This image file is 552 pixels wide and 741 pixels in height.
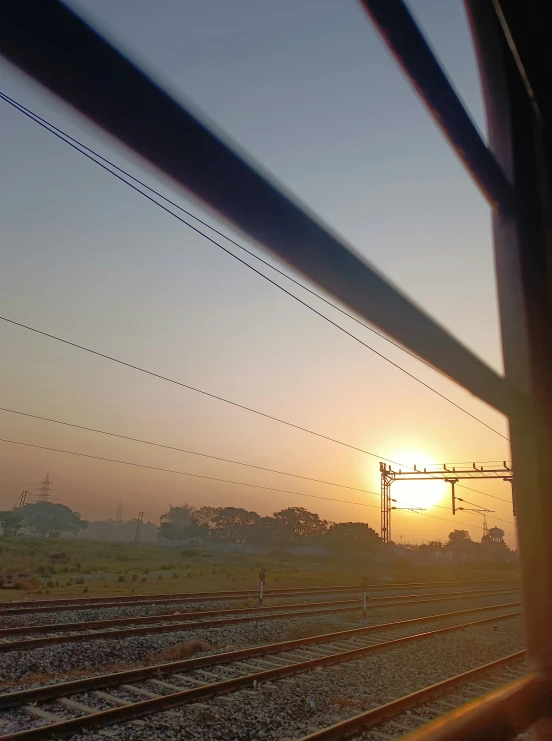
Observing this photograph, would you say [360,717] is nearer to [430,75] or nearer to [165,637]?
[165,637]

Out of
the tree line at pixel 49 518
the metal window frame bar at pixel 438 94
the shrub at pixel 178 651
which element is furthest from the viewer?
the tree line at pixel 49 518

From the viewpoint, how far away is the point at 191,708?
7.35 metres

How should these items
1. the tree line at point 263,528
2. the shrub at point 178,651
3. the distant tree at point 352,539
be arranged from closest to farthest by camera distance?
the shrub at point 178,651
the distant tree at point 352,539
the tree line at point 263,528

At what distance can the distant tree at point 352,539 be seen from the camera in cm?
8662

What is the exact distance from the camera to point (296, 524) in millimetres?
121562

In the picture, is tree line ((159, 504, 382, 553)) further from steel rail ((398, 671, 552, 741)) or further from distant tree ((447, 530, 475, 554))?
steel rail ((398, 671, 552, 741))

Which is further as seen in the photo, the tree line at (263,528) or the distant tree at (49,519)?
the distant tree at (49,519)

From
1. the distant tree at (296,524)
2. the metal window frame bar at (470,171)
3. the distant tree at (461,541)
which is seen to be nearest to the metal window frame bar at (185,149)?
the metal window frame bar at (470,171)

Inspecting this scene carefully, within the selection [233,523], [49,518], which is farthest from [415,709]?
[49,518]

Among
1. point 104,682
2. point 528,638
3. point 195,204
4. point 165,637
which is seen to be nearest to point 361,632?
point 165,637

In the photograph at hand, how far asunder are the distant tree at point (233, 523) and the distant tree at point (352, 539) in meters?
20.9

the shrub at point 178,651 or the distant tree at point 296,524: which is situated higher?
the distant tree at point 296,524

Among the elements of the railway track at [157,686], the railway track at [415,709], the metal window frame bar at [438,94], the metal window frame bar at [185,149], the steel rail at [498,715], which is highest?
the metal window frame bar at [438,94]

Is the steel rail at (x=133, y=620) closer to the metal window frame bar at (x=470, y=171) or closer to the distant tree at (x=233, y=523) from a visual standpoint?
the metal window frame bar at (x=470, y=171)
